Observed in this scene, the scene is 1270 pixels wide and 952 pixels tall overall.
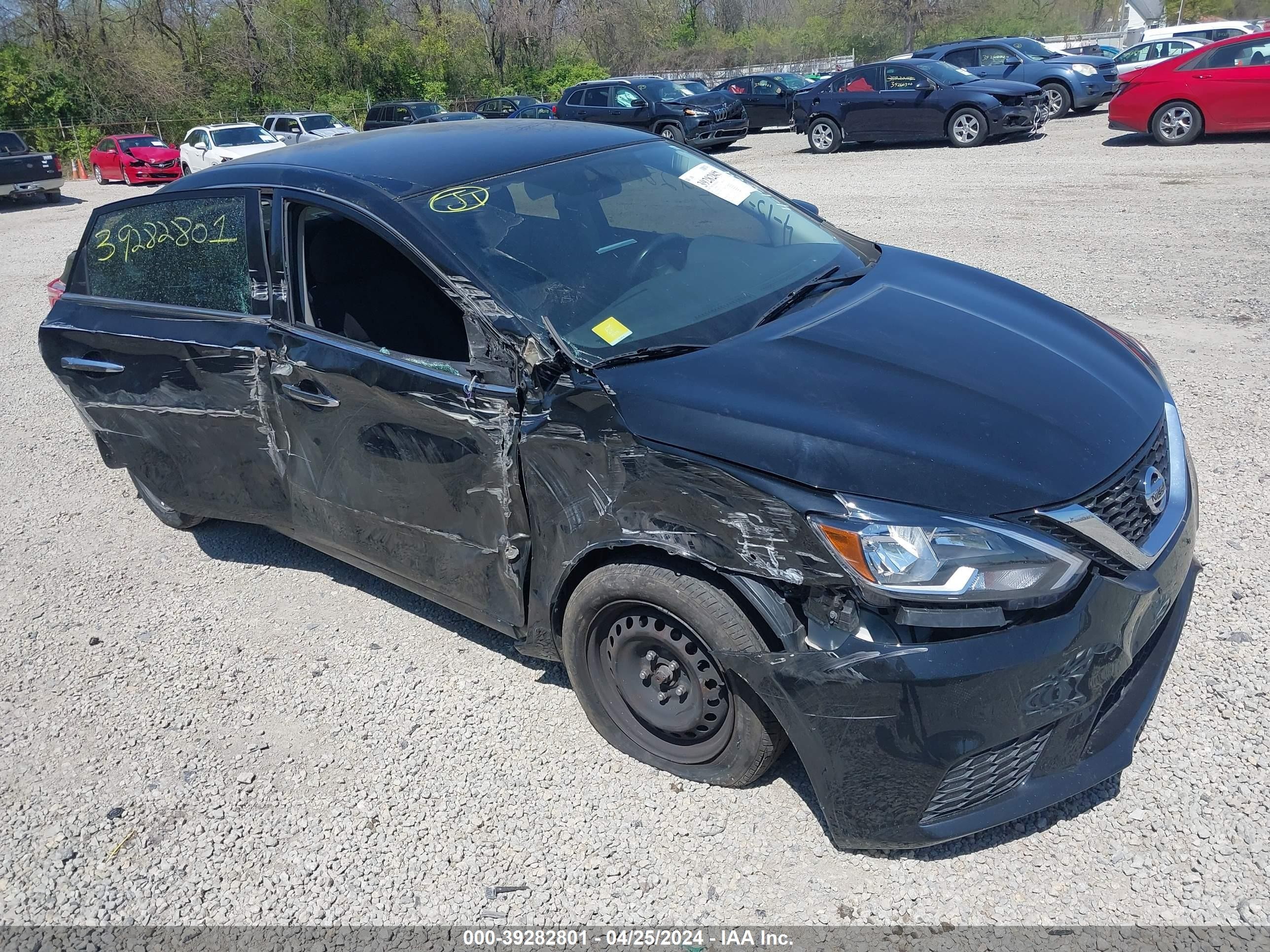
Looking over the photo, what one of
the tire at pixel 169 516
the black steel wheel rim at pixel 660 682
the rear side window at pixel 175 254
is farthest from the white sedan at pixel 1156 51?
the black steel wheel rim at pixel 660 682

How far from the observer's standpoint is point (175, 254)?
3998mm

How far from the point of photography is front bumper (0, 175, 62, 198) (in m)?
22.0

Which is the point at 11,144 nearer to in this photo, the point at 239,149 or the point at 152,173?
the point at 152,173

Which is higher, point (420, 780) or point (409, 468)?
point (409, 468)

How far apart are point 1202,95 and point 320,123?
21.3m

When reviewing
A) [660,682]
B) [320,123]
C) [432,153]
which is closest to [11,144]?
[320,123]

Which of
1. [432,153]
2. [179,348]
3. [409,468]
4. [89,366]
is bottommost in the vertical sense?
[409,468]

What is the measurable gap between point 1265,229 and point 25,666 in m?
10.1

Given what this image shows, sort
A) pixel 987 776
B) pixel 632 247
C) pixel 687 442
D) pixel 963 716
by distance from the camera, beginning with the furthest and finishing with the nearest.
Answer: pixel 632 247 → pixel 687 442 → pixel 987 776 → pixel 963 716

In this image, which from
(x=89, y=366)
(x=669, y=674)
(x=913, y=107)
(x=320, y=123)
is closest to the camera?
(x=669, y=674)

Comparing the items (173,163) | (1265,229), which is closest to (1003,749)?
(1265,229)

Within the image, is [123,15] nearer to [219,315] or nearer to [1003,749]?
[219,315]

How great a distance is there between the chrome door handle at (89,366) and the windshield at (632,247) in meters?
1.80

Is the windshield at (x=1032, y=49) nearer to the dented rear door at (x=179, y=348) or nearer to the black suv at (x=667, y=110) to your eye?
the black suv at (x=667, y=110)
